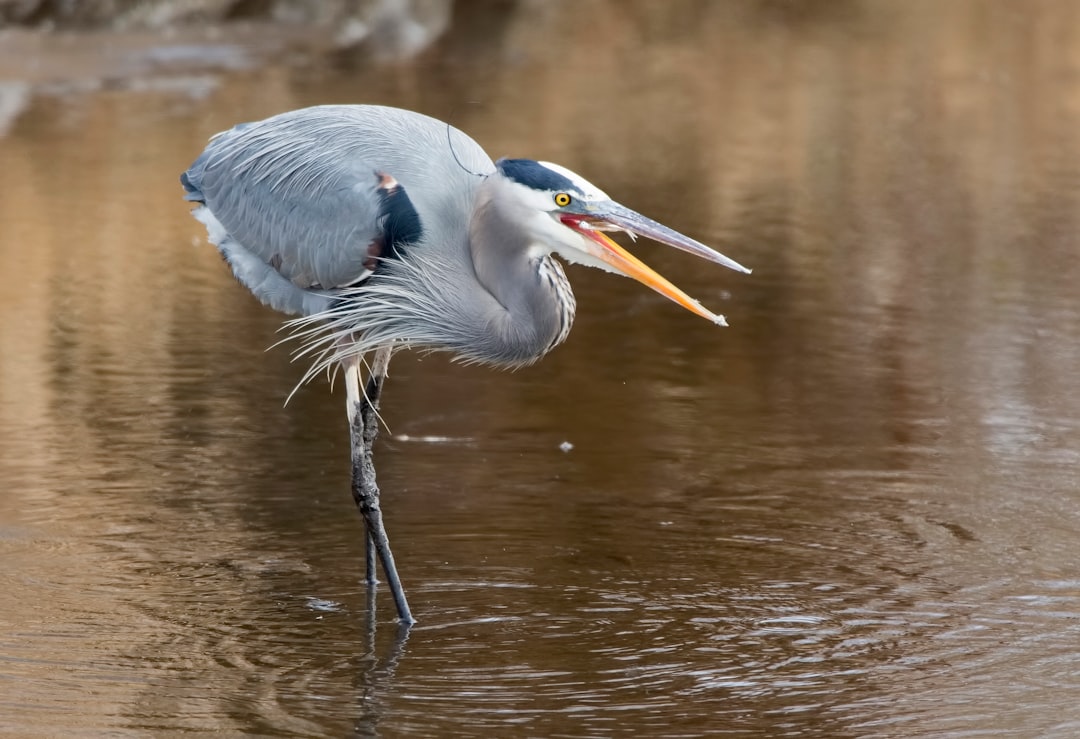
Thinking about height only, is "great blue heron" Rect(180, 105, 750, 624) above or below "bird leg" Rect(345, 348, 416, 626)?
above

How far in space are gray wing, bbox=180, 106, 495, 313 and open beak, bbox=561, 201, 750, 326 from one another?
21.1 inches

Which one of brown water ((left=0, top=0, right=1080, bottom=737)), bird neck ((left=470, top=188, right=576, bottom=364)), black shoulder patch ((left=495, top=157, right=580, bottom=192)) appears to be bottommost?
brown water ((left=0, top=0, right=1080, bottom=737))

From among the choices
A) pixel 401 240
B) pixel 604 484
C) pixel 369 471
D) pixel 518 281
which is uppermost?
pixel 401 240

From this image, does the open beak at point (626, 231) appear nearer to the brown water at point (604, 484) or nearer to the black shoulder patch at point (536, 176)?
the black shoulder patch at point (536, 176)

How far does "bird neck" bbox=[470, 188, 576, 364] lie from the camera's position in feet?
17.6

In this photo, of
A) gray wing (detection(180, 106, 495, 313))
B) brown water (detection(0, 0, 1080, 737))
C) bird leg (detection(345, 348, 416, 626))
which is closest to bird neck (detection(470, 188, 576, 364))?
gray wing (detection(180, 106, 495, 313))

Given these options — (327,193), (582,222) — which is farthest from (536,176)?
(327,193)

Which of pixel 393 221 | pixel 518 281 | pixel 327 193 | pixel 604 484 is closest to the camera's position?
pixel 518 281

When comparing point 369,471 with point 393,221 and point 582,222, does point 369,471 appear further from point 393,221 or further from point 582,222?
point 582,222

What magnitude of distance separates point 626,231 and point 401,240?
0.84 m

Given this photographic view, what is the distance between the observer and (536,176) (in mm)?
5234

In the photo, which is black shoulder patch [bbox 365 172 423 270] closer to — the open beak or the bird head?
the bird head

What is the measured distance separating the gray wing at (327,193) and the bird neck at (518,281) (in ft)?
0.59

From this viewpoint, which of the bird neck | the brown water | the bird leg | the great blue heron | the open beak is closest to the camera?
the brown water
